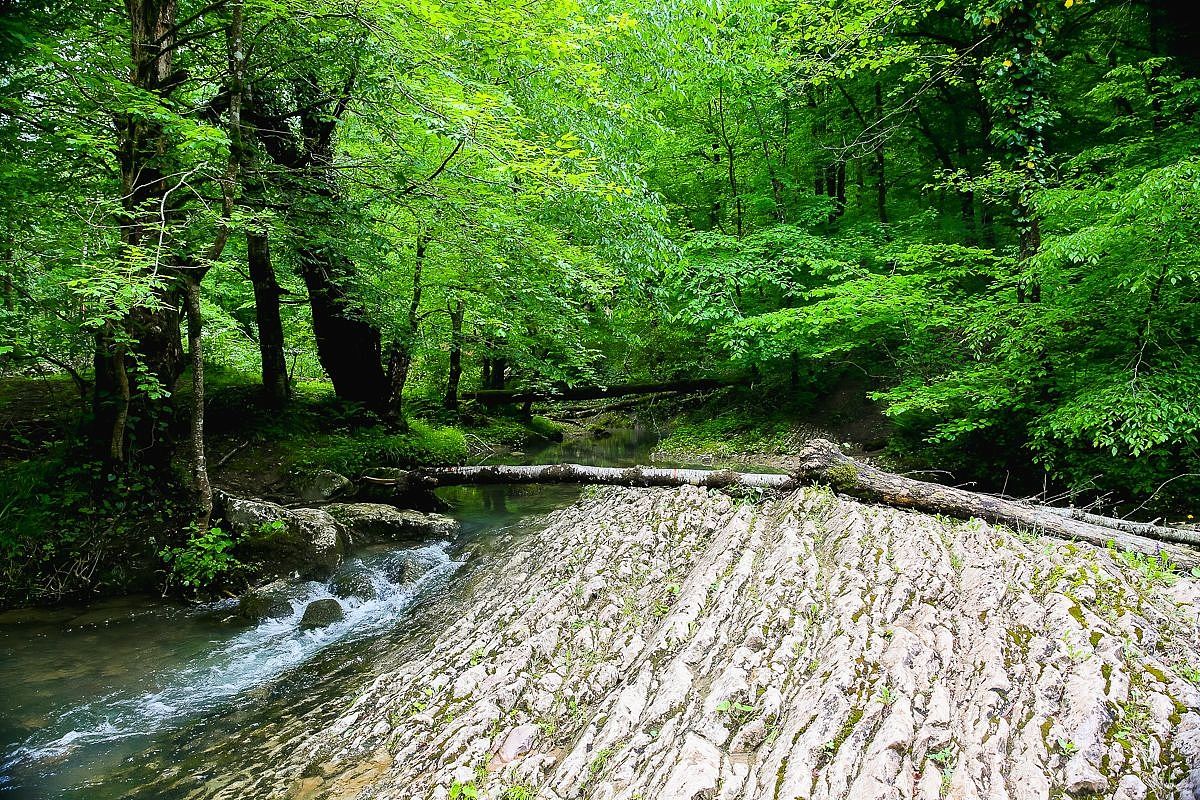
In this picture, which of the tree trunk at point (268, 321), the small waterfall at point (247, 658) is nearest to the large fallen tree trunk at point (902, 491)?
the small waterfall at point (247, 658)

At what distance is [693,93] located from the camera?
561 inches

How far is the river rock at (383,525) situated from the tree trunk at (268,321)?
12.3 ft

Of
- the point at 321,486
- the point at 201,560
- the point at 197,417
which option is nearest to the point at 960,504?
the point at 201,560

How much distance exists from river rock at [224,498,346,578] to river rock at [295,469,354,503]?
5.49 feet

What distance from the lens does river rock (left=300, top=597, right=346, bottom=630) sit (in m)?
5.73

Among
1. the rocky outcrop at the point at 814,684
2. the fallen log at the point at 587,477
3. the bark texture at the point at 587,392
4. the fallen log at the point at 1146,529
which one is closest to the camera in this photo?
the rocky outcrop at the point at 814,684

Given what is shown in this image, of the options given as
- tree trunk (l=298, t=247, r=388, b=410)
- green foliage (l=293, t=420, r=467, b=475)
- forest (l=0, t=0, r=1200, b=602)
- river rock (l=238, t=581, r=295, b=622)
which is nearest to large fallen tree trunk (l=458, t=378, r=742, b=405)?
forest (l=0, t=0, r=1200, b=602)

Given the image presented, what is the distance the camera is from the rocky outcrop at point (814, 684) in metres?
2.31

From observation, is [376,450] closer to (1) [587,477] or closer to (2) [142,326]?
(1) [587,477]

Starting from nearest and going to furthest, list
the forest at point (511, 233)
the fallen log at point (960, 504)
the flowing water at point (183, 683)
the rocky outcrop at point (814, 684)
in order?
the rocky outcrop at point (814, 684) < the flowing water at point (183, 683) < the fallen log at point (960, 504) < the forest at point (511, 233)

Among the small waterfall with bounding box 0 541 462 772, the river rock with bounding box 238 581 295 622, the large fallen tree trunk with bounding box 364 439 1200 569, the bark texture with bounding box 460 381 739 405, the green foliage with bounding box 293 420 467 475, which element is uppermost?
the bark texture with bounding box 460 381 739 405

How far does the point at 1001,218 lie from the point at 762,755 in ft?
41.5

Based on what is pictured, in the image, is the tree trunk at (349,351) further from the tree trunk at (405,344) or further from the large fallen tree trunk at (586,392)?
the large fallen tree trunk at (586,392)

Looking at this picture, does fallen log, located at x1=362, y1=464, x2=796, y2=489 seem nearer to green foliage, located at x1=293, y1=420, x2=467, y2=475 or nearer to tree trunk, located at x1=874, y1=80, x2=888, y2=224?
Answer: green foliage, located at x1=293, y1=420, x2=467, y2=475
